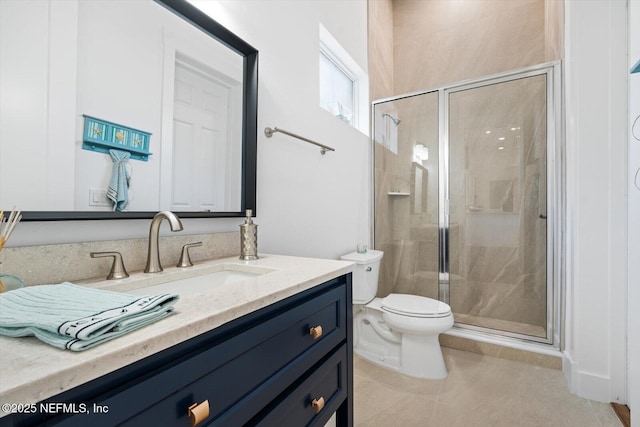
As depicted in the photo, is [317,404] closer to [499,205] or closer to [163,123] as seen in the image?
[163,123]

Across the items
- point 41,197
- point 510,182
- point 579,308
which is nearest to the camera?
point 41,197

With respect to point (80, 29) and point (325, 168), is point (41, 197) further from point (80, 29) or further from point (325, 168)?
point (325, 168)

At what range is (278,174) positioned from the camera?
1533mm

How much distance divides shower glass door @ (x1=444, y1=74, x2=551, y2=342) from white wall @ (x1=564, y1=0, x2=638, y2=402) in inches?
17.7

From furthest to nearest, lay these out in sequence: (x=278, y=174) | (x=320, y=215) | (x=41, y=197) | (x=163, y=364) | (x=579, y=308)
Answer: (x=320, y=215)
(x=579, y=308)
(x=278, y=174)
(x=41, y=197)
(x=163, y=364)

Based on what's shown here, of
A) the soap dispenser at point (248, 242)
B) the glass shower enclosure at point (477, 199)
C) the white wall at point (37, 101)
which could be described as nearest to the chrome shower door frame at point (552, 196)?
the glass shower enclosure at point (477, 199)

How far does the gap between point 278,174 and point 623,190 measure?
5.90 ft

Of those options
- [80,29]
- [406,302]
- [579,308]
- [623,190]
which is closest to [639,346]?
[579,308]

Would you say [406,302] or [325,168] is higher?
[325,168]

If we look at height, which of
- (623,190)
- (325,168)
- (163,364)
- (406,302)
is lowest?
(406,302)

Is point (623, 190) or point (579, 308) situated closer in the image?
point (623, 190)

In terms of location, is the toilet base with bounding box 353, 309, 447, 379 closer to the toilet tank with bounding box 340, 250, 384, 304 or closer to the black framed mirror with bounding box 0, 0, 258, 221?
the toilet tank with bounding box 340, 250, 384, 304

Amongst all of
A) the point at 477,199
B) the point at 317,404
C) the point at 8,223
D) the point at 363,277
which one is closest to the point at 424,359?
the point at 363,277

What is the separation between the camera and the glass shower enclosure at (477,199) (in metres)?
2.11
